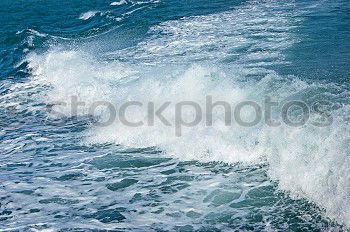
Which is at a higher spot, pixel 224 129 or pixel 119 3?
pixel 119 3

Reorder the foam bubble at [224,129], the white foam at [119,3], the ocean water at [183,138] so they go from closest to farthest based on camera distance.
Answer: the ocean water at [183,138]
the foam bubble at [224,129]
the white foam at [119,3]

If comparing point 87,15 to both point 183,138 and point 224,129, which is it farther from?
point 224,129

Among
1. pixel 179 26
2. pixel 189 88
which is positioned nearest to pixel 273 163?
pixel 189 88

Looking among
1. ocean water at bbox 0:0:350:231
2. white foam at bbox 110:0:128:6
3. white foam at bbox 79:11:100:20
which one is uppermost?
white foam at bbox 110:0:128:6

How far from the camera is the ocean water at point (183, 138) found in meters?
6.28

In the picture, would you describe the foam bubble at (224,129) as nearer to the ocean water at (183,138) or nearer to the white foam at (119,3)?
the ocean water at (183,138)

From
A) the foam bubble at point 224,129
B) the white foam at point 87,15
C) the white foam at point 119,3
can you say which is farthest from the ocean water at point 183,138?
the white foam at point 119,3

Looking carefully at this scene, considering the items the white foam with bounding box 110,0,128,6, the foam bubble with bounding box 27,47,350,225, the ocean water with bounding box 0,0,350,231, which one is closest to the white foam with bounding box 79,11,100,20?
the white foam with bounding box 110,0,128,6

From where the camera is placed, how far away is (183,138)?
8594mm

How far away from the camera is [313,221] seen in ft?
18.5

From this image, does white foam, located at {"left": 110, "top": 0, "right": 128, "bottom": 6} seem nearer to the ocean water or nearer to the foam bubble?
the ocean water

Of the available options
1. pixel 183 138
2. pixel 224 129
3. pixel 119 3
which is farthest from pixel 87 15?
pixel 224 129

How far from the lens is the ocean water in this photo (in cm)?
628

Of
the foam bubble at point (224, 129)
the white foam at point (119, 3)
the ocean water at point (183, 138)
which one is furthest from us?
the white foam at point (119, 3)
